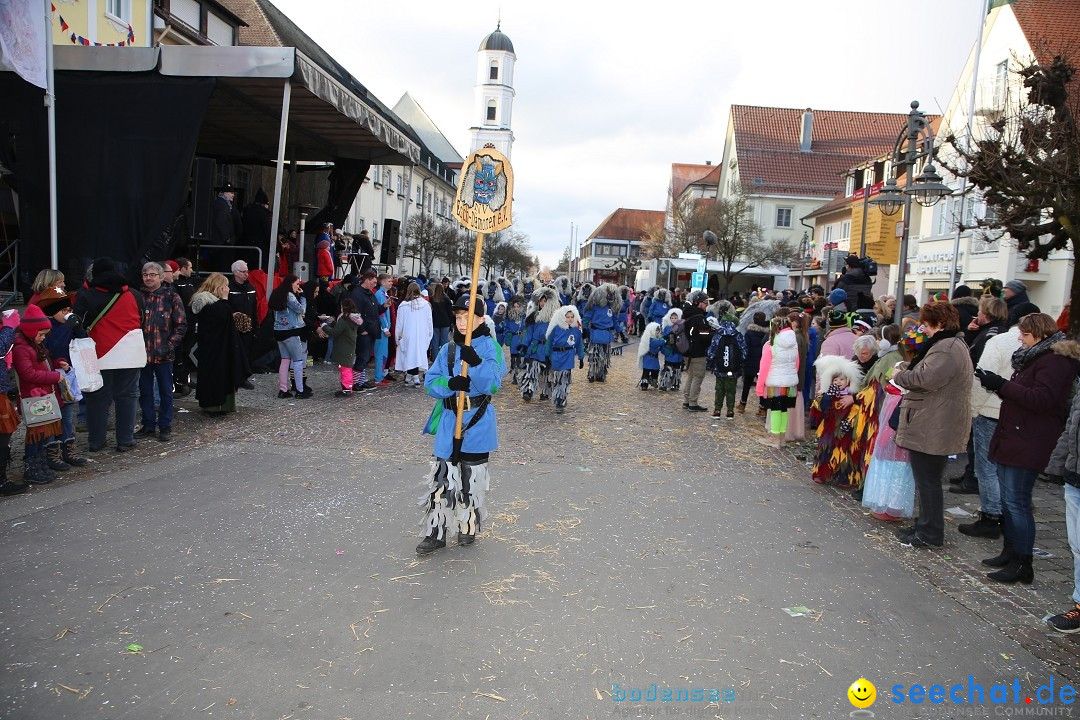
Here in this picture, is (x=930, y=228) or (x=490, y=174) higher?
(x=930, y=228)

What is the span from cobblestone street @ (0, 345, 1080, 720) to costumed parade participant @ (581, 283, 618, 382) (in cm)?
695

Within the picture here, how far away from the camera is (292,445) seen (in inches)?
335

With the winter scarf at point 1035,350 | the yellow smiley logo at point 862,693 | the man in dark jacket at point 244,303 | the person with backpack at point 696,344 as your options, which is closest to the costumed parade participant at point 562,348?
the person with backpack at point 696,344

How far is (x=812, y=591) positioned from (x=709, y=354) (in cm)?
770

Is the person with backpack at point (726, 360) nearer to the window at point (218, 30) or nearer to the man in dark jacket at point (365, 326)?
the man in dark jacket at point (365, 326)

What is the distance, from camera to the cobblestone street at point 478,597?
360cm

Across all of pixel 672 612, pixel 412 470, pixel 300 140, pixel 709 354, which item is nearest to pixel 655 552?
pixel 672 612

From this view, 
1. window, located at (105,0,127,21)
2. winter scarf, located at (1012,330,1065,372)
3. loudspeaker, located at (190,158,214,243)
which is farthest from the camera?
window, located at (105,0,127,21)

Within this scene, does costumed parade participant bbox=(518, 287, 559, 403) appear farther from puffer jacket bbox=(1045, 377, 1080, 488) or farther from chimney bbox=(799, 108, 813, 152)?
chimney bbox=(799, 108, 813, 152)

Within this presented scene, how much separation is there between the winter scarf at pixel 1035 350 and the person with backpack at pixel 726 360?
19.9 feet

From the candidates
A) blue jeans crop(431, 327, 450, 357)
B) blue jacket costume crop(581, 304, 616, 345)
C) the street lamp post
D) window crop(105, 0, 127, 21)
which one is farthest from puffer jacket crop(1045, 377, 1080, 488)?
window crop(105, 0, 127, 21)

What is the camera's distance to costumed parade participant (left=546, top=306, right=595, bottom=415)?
1190 cm

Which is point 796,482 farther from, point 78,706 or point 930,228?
point 930,228

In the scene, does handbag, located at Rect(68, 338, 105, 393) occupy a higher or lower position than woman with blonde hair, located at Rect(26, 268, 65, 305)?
lower
